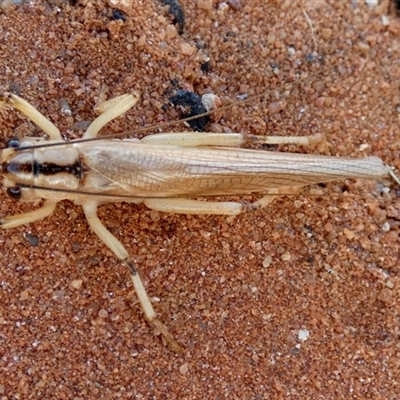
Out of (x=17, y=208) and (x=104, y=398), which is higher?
(x=17, y=208)

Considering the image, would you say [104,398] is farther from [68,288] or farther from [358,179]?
[358,179]

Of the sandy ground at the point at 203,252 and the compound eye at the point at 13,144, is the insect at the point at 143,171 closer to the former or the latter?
the compound eye at the point at 13,144

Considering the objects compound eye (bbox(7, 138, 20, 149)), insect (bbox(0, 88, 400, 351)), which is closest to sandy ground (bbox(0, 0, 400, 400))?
insect (bbox(0, 88, 400, 351))

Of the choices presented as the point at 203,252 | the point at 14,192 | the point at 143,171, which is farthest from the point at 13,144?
the point at 203,252

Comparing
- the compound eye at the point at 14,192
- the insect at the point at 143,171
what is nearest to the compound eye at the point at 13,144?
the insect at the point at 143,171

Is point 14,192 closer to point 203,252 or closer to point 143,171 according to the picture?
point 143,171

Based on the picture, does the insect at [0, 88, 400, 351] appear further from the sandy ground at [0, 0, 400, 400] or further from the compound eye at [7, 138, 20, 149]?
the sandy ground at [0, 0, 400, 400]

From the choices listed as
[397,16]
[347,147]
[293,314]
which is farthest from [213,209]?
[397,16]
